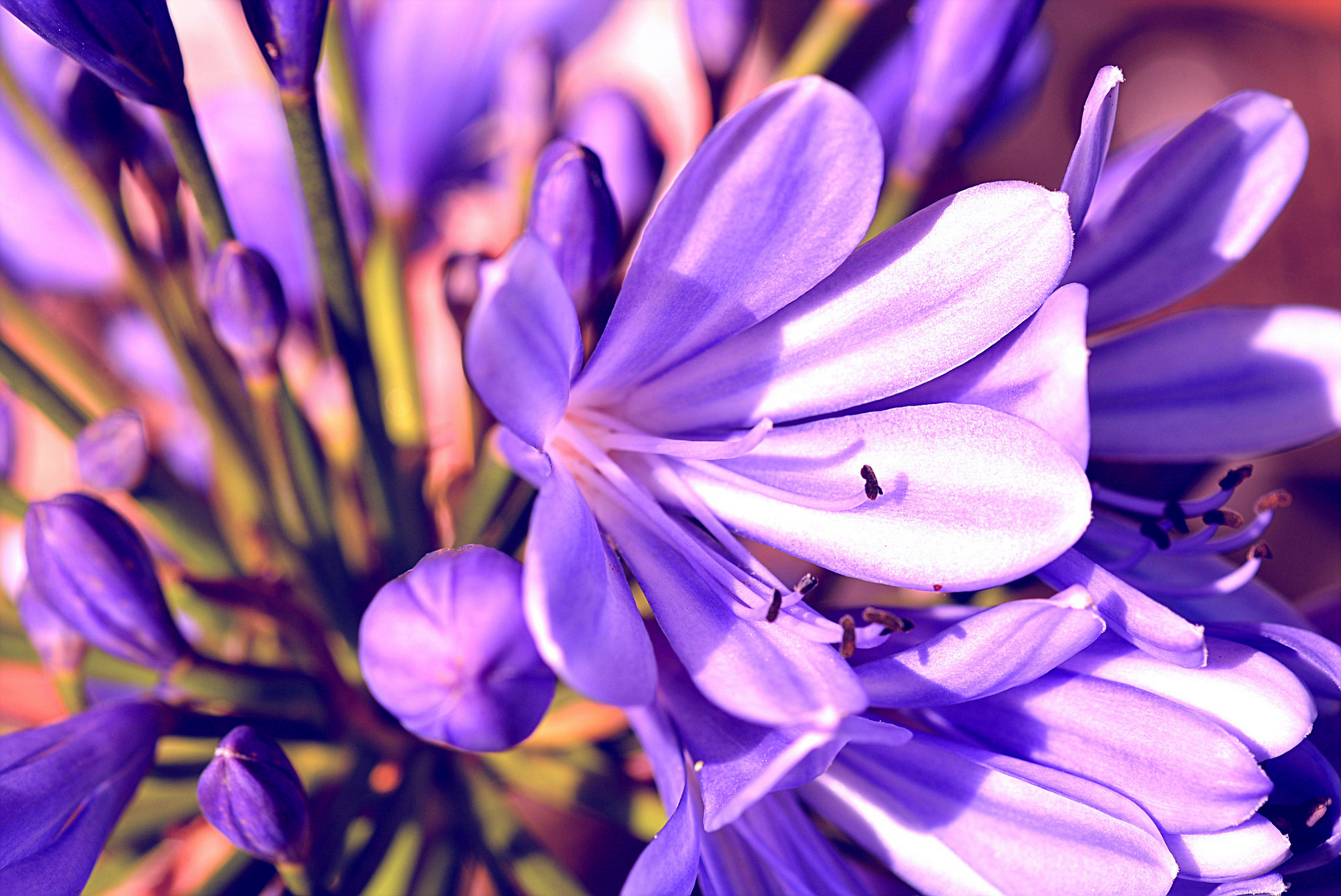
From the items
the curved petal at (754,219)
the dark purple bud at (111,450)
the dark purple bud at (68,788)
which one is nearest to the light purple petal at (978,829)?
the curved petal at (754,219)

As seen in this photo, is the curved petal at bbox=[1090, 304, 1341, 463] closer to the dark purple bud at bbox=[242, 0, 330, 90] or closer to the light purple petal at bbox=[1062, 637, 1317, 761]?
the light purple petal at bbox=[1062, 637, 1317, 761]

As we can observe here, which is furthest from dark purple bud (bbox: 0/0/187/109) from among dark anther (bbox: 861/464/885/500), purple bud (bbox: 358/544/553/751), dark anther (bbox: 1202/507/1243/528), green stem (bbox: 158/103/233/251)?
dark anther (bbox: 1202/507/1243/528)

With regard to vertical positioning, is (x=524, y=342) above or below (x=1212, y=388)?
above

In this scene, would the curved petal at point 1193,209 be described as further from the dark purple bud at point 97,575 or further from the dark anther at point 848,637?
A: the dark purple bud at point 97,575

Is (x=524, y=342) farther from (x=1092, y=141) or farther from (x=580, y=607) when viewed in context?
(x=1092, y=141)

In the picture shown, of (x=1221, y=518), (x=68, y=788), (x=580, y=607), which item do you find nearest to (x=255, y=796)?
(x=68, y=788)

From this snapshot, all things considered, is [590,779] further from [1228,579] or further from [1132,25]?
[1132,25]
